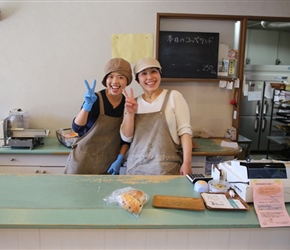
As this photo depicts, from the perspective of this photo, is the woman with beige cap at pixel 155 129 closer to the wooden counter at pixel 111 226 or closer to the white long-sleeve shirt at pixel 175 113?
the white long-sleeve shirt at pixel 175 113

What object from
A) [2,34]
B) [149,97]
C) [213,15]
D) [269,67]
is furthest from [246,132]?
[2,34]

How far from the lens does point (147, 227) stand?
1.16 meters

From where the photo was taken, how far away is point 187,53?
10.0ft

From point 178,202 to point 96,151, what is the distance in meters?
0.93

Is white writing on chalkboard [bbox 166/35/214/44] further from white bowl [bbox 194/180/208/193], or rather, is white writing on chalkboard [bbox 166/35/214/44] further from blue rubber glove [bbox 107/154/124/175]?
white bowl [bbox 194/180/208/193]

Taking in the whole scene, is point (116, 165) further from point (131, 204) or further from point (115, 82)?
point (131, 204)

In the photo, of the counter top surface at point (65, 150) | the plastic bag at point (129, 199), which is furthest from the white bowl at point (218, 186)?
the counter top surface at point (65, 150)

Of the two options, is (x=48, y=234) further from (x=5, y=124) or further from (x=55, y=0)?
(x=55, y=0)

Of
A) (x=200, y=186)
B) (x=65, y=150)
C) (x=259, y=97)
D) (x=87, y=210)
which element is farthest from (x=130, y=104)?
(x=259, y=97)

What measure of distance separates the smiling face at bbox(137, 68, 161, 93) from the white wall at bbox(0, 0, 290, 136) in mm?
1240

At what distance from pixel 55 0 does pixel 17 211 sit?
2380mm

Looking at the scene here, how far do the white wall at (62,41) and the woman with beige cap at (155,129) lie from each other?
125cm

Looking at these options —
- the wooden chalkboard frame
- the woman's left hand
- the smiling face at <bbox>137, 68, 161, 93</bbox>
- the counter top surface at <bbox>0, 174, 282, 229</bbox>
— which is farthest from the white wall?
the counter top surface at <bbox>0, 174, 282, 229</bbox>

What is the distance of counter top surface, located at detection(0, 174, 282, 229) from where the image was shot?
116 cm
